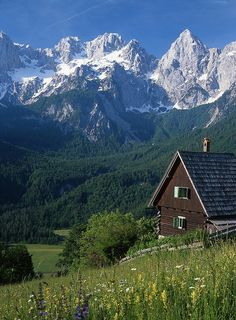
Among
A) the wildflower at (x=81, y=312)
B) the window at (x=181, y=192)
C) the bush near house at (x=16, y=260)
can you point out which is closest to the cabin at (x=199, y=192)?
the window at (x=181, y=192)

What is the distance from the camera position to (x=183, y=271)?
7.87 metres

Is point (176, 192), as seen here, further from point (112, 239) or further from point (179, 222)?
point (112, 239)

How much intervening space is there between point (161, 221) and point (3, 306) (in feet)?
134

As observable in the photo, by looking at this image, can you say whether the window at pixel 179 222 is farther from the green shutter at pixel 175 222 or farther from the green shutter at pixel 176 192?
the green shutter at pixel 176 192

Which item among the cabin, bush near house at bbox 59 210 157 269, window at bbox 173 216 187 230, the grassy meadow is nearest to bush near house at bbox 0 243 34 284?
bush near house at bbox 59 210 157 269

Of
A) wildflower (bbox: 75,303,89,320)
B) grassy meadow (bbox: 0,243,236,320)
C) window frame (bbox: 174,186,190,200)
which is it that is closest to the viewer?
wildflower (bbox: 75,303,89,320)

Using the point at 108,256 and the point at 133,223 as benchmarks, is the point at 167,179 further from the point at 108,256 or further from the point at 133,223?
the point at 108,256

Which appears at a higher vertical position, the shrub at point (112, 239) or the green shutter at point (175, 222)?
the green shutter at point (175, 222)

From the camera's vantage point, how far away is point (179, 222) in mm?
44812

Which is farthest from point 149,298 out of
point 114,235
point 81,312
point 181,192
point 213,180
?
point 114,235

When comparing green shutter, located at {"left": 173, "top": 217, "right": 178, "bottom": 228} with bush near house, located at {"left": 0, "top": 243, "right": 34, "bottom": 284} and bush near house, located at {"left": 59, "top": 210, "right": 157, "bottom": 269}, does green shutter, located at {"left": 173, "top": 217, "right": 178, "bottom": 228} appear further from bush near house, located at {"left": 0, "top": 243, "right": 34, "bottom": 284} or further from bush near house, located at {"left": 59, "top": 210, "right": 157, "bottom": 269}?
bush near house, located at {"left": 0, "top": 243, "right": 34, "bottom": 284}

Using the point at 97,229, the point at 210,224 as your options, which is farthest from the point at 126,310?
the point at 97,229

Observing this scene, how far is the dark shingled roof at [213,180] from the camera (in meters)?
40.5

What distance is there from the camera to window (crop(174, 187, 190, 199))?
42.6 meters
